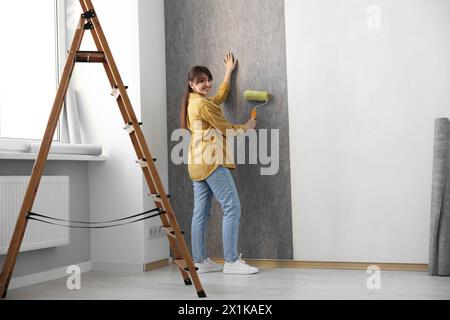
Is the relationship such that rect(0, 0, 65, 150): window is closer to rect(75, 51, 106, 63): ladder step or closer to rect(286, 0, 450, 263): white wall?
rect(75, 51, 106, 63): ladder step

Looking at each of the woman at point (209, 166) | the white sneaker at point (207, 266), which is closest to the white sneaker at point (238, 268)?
the woman at point (209, 166)

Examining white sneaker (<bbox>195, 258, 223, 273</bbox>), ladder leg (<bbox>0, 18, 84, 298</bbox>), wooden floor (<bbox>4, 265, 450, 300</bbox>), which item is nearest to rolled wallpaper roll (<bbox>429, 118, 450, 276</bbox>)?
wooden floor (<bbox>4, 265, 450, 300</bbox>)

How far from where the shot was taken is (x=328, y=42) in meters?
4.16

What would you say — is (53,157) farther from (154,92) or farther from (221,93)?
(221,93)

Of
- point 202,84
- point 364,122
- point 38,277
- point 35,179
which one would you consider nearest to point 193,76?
point 202,84

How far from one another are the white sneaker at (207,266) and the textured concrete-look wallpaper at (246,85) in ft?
0.96

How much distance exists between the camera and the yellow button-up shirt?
3.97 metres

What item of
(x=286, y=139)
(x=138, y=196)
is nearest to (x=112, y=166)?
(x=138, y=196)

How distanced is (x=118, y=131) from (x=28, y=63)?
2.46ft

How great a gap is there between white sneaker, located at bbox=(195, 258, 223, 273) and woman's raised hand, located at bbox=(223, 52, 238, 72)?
1.35m

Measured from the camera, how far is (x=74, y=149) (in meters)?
4.09

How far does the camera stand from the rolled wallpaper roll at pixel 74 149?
12.4 ft

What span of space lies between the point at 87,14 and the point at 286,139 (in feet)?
5.48
